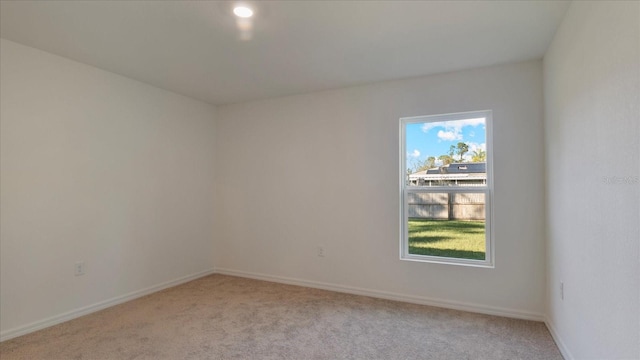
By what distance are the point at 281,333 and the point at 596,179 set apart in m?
2.36

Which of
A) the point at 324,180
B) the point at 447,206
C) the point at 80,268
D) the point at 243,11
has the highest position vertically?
the point at 243,11

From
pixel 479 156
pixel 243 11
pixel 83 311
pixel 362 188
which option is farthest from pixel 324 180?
pixel 83 311

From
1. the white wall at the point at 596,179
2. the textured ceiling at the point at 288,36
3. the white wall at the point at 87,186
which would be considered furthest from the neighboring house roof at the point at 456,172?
the white wall at the point at 87,186

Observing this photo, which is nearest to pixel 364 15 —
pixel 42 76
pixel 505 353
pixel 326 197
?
pixel 326 197

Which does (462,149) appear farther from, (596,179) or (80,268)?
(80,268)

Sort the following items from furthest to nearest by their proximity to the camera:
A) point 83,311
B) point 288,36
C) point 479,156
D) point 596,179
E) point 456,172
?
point 456,172, point 479,156, point 83,311, point 288,36, point 596,179

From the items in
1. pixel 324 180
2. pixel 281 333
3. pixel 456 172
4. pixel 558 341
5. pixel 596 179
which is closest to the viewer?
pixel 596 179

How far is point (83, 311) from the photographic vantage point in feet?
9.78

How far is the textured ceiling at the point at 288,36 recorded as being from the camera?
6.91 ft

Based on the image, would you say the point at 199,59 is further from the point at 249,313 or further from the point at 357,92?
the point at 249,313

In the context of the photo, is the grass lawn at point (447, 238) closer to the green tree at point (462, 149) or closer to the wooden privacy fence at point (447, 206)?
the wooden privacy fence at point (447, 206)

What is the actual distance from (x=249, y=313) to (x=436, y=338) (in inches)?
65.2

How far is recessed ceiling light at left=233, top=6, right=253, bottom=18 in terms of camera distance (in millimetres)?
2104

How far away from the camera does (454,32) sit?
94.8 inches
